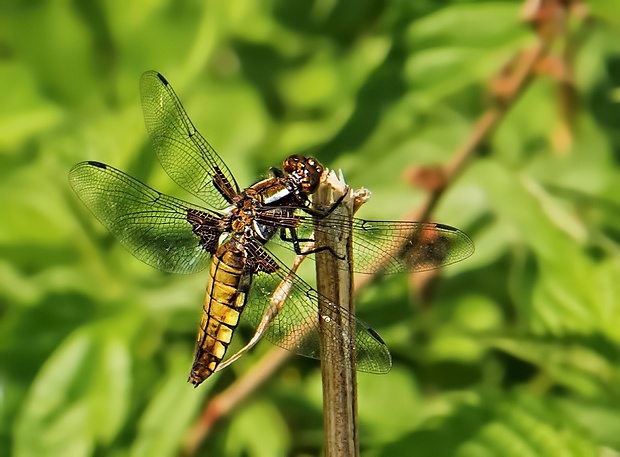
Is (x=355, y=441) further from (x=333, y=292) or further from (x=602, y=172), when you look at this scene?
(x=602, y=172)

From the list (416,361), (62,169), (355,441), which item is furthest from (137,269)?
(355,441)

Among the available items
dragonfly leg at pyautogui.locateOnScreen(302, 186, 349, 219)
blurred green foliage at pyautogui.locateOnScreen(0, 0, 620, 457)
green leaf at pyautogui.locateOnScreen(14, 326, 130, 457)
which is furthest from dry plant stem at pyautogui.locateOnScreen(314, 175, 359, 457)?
green leaf at pyautogui.locateOnScreen(14, 326, 130, 457)

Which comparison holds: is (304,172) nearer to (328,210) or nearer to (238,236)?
(238,236)

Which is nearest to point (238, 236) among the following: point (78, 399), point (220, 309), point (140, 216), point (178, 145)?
point (220, 309)

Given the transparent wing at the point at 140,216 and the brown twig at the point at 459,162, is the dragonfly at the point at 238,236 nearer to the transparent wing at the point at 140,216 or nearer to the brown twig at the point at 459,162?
the transparent wing at the point at 140,216

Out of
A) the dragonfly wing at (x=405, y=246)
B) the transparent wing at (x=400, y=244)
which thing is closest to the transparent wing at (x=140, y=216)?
the transparent wing at (x=400, y=244)

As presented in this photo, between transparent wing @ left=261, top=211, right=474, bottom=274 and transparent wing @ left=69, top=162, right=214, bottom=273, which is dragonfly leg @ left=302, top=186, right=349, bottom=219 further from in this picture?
transparent wing @ left=69, top=162, right=214, bottom=273
